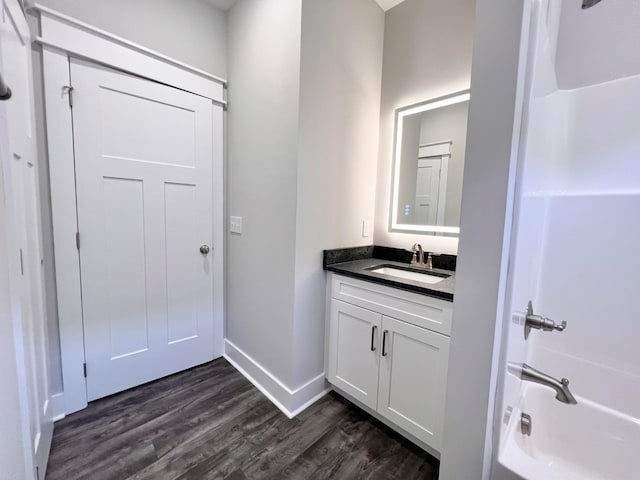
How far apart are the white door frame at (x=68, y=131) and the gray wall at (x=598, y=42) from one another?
7.58 ft

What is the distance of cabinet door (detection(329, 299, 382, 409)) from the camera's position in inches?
62.2

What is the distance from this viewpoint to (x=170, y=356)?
2.03m

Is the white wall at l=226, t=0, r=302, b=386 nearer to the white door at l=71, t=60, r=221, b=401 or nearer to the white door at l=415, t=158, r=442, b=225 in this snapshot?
the white door at l=71, t=60, r=221, b=401

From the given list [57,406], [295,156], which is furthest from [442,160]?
[57,406]

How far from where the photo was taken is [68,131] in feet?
5.03

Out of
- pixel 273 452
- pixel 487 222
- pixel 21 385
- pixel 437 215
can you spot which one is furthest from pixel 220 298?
pixel 487 222

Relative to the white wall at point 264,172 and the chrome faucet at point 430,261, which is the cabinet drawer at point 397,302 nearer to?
the white wall at point 264,172

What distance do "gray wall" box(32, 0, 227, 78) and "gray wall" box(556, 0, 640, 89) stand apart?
2151mm

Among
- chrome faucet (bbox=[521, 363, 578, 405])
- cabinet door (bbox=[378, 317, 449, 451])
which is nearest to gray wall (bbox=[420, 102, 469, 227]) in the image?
cabinet door (bbox=[378, 317, 449, 451])

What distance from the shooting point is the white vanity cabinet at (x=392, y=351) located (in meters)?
1.32

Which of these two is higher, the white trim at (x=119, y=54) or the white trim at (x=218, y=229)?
the white trim at (x=119, y=54)

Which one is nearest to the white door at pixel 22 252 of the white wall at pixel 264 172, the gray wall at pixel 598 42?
the white wall at pixel 264 172

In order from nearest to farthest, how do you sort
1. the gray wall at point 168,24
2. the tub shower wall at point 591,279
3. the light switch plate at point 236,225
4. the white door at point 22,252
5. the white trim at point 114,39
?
the white door at point 22,252, the tub shower wall at point 591,279, the white trim at point 114,39, the gray wall at point 168,24, the light switch plate at point 236,225

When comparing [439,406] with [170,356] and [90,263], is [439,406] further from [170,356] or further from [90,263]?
[90,263]
